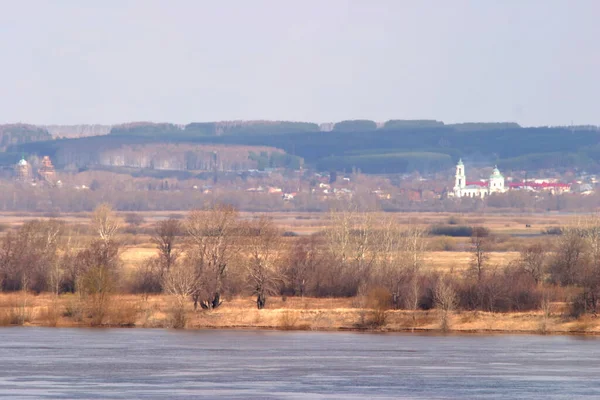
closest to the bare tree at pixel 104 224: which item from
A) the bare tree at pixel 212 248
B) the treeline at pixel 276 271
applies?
the treeline at pixel 276 271

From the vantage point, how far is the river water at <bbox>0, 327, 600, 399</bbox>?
118ft

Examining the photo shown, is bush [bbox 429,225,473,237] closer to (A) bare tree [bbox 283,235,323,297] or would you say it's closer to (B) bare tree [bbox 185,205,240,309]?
(A) bare tree [bbox 283,235,323,297]

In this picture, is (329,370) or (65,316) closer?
(329,370)

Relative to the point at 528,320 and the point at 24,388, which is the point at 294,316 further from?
the point at 24,388

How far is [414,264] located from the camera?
6569 cm

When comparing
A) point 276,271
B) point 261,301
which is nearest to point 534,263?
point 276,271

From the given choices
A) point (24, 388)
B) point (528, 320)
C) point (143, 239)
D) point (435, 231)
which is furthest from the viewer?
point (435, 231)

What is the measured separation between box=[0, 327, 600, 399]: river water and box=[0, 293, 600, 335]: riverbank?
163 centimetres

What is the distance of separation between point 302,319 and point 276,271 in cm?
427

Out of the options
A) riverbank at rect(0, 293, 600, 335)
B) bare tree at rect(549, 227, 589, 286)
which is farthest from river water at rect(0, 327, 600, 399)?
bare tree at rect(549, 227, 589, 286)

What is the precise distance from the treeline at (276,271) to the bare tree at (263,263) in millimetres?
57

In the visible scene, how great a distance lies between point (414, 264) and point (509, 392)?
97.2 feet

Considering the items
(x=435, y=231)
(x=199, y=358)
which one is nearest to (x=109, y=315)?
(x=199, y=358)

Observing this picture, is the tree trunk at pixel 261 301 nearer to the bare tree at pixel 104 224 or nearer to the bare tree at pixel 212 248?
the bare tree at pixel 212 248
